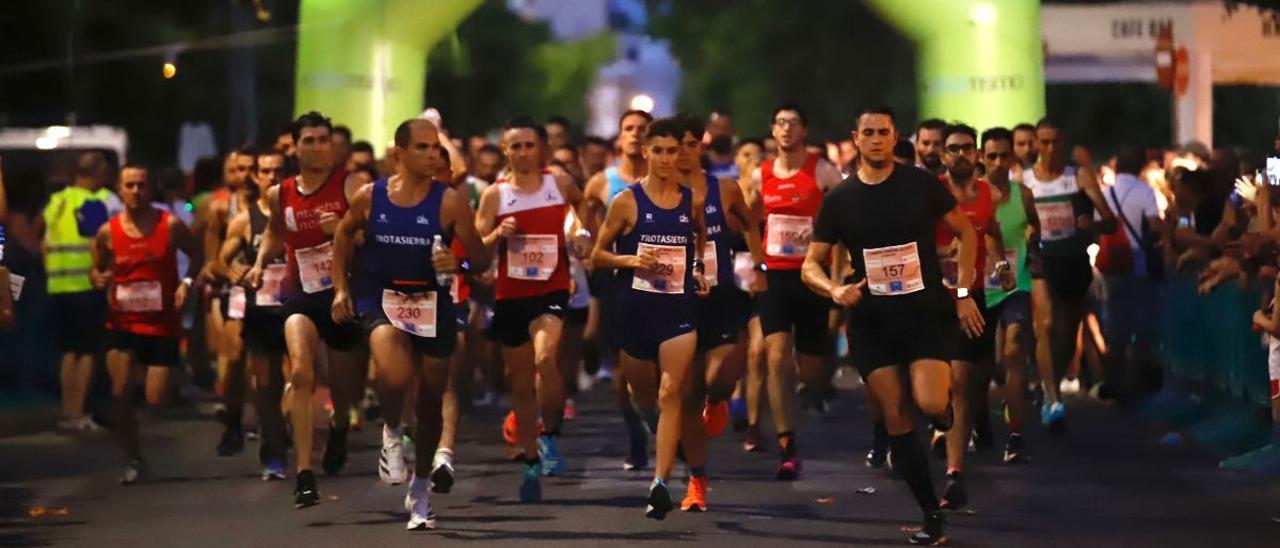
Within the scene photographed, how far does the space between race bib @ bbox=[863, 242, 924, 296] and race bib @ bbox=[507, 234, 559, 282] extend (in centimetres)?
291

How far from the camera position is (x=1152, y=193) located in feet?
63.0

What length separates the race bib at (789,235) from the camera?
14344mm

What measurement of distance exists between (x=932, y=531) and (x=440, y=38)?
14.0 m

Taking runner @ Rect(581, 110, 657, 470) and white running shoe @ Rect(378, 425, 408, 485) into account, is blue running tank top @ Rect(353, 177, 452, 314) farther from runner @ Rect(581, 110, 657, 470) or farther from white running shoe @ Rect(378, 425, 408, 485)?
runner @ Rect(581, 110, 657, 470)

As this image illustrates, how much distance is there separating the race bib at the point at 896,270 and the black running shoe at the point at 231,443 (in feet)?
19.1

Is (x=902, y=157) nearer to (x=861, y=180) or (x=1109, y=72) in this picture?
(x=861, y=180)

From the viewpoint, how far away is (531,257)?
13500 millimetres

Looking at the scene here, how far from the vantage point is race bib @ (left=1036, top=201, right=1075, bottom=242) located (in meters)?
16.7

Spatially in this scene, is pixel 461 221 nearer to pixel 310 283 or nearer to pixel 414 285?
pixel 414 285

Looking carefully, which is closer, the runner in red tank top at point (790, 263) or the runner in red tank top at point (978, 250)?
the runner in red tank top at point (978, 250)

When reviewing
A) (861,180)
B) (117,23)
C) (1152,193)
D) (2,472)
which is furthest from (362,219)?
(117,23)

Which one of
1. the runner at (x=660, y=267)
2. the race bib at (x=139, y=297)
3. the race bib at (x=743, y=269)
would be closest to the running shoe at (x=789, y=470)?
the runner at (x=660, y=267)

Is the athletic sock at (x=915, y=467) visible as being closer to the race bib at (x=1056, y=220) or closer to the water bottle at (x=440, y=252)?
the water bottle at (x=440, y=252)

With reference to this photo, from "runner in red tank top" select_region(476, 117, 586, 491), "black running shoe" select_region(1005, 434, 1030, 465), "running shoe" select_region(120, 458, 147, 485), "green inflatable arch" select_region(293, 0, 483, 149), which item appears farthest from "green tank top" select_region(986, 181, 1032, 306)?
"green inflatable arch" select_region(293, 0, 483, 149)
